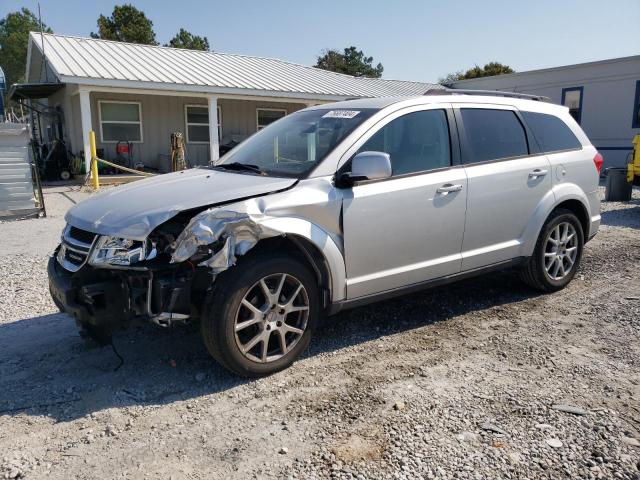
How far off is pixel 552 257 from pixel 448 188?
1.68 meters

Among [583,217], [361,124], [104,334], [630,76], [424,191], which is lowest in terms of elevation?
[104,334]

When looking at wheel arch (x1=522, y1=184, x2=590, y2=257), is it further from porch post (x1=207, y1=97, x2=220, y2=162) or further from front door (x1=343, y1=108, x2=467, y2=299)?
porch post (x1=207, y1=97, x2=220, y2=162)

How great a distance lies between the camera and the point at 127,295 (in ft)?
10.7

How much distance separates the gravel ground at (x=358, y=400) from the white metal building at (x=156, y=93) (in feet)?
40.1

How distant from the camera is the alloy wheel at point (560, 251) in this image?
16.9ft

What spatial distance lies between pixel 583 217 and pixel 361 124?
286 cm

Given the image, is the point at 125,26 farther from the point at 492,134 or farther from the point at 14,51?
the point at 492,134

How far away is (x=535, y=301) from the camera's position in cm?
508

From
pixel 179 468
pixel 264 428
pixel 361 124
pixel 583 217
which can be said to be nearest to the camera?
pixel 179 468

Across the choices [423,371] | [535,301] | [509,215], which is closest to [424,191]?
[509,215]

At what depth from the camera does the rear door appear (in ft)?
14.6

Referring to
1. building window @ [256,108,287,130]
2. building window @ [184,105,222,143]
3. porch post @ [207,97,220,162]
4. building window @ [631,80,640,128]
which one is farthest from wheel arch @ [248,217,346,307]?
building window @ [631,80,640,128]

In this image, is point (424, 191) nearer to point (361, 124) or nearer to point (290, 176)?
point (361, 124)

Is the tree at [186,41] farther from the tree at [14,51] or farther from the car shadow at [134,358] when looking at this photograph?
the car shadow at [134,358]
